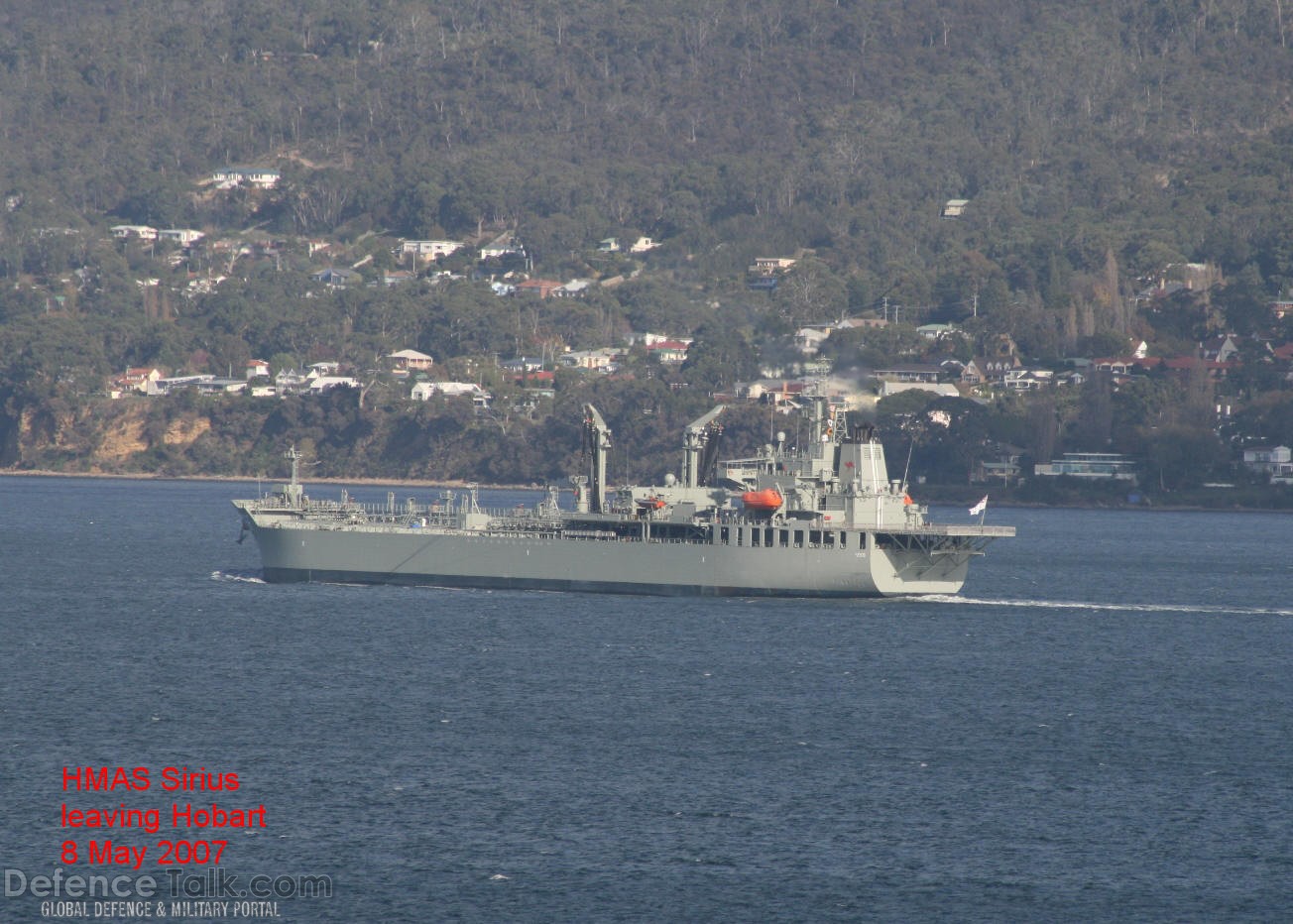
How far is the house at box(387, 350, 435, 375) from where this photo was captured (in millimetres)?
193375

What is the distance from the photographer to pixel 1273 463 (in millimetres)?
141750

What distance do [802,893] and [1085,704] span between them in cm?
1811

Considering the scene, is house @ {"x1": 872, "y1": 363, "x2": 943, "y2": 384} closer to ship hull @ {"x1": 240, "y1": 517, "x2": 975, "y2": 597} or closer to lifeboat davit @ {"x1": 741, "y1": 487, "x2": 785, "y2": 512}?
ship hull @ {"x1": 240, "y1": 517, "x2": 975, "y2": 597}

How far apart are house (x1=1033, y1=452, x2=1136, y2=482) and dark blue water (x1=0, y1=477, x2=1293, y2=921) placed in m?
72.1

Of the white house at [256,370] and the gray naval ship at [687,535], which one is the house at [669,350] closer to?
the white house at [256,370]

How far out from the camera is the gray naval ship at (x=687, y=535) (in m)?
64.4

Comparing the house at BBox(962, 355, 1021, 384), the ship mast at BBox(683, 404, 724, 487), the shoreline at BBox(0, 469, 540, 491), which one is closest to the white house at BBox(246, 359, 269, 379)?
the shoreline at BBox(0, 469, 540, 491)

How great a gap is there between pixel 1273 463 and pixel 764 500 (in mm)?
87212

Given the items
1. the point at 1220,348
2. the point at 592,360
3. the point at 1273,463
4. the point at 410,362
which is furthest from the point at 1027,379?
the point at 410,362

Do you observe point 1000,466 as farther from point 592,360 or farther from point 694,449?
point 694,449

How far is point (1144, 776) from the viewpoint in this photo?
40.2 metres

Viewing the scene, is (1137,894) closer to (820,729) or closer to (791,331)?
(820,729)

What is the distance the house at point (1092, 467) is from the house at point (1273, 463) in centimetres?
834

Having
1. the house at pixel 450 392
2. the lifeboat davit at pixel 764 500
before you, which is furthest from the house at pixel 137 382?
the lifeboat davit at pixel 764 500
